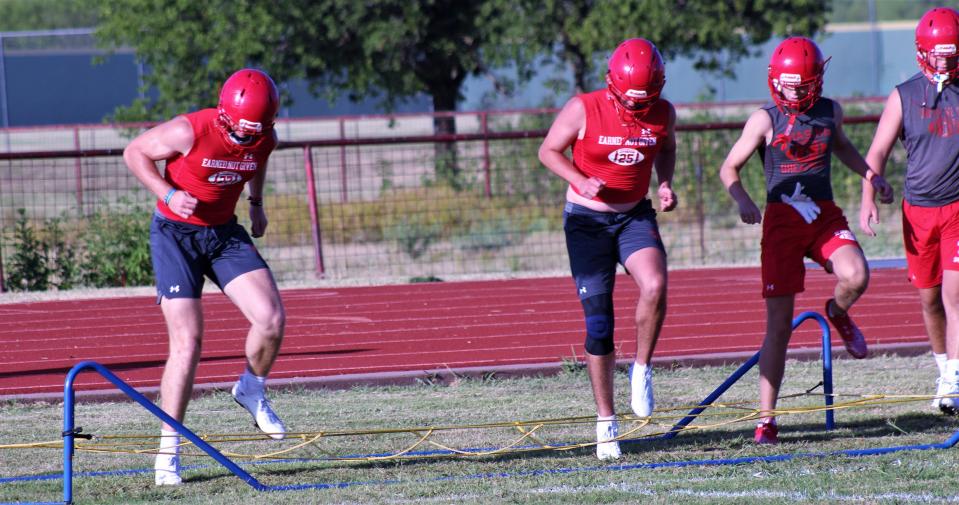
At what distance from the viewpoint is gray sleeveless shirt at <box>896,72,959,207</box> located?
277 inches

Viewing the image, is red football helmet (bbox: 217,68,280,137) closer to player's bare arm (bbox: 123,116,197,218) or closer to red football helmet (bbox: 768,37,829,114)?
player's bare arm (bbox: 123,116,197,218)

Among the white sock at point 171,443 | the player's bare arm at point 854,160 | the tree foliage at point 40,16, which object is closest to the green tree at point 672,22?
the player's bare arm at point 854,160

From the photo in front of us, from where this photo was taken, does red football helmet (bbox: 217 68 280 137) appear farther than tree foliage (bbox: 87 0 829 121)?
No

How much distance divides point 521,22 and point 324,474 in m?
19.0

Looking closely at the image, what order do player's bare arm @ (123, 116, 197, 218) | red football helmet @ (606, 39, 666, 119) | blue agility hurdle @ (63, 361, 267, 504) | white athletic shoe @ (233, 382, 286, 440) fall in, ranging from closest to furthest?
blue agility hurdle @ (63, 361, 267, 504) → player's bare arm @ (123, 116, 197, 218) → red football helmet @ (606, 39, 666, 119) → white athletic shoe @ (233, 382, 286, 440)

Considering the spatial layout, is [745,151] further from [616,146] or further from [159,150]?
[159,150]

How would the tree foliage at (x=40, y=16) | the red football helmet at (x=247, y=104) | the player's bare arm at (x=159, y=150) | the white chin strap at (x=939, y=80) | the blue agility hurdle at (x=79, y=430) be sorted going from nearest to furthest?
the blue agility hurdle at (x=79, y=430), the red football helmet at (x=247, y=104), the player's bare arm at (x=159, y=150), the white chin strap at (x=939, y=80), the tree foliage at (x=40, y=16)

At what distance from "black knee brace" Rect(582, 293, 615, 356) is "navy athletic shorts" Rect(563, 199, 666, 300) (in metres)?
0.05

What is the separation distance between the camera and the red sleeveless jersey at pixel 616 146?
657 centimetres

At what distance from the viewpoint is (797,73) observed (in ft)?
21.4

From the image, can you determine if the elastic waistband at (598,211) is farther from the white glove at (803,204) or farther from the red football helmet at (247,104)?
the red football helmet at (247,104)

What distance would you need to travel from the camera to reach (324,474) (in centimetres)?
632

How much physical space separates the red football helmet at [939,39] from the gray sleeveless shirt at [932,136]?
0.10m

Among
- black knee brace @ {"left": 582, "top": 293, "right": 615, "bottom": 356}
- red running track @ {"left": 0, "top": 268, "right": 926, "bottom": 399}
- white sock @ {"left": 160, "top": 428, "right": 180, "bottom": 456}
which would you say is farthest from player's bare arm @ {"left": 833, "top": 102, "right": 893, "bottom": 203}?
white sock @ {"left": 160, "top": 428, "right": 180, "bottom": 456}
